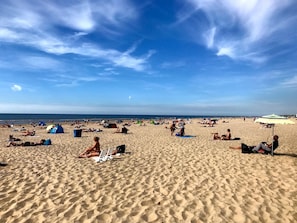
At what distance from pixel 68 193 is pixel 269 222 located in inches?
178

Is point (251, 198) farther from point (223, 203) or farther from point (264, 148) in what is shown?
point (264, 148)

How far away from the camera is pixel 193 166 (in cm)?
935

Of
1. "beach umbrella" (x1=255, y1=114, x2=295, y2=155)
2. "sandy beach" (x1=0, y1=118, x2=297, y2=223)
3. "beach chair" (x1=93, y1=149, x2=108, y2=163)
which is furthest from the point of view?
"beach umbrella" (x1=255, y1=114, x2=295, y2=155)

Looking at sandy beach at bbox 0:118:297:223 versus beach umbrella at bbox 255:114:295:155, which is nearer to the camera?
sandy beach at bbox 0:118:297:223

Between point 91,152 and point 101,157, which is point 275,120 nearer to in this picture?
point 101,157

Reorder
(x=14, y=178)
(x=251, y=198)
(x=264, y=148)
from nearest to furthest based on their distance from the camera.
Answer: (x=251, y=198) < (x=14, y=178) < (x=264, y=148)

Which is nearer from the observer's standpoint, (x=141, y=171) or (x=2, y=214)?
(x=2, y=214)

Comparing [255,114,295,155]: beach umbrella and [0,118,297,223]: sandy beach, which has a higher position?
[255,114,295,155]: beach umbrella

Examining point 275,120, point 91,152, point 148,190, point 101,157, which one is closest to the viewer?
point 148,190

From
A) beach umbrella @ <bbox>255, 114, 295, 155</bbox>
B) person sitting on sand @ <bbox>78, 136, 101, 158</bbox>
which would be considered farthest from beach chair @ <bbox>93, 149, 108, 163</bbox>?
beach umbrella @ <bbox>255, 114, 295, 155</bbox>

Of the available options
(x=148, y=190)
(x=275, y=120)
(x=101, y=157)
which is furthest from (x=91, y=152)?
(x=275, y=120)

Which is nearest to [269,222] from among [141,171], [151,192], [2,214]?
[151,192]

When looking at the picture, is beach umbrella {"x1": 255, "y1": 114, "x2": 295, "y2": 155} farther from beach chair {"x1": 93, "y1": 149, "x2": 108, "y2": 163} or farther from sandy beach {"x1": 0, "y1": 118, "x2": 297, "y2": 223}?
beach chair {"x1": 93, "y1": 149, "x2": 108, "y2": 163}

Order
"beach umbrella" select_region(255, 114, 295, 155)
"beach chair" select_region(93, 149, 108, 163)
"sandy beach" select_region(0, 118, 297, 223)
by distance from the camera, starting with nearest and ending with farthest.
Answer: "sandy beach" select_region(0, 118, 297, 223), "beach chair" select_region(93, 149, 108, 163), "beach umbrella" select_region(255, 114, 295, 155)
